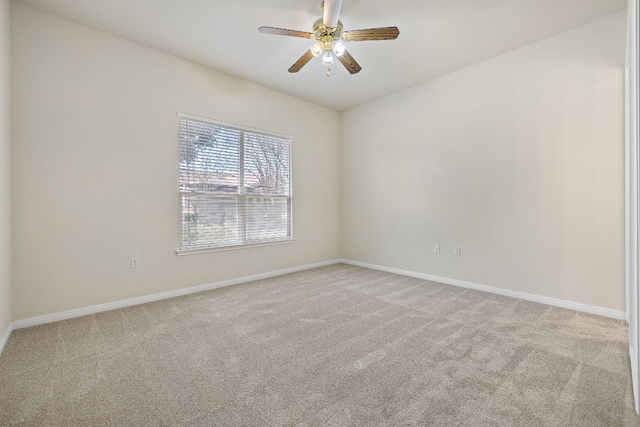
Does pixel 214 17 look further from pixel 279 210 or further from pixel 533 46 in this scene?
pixel 533 46

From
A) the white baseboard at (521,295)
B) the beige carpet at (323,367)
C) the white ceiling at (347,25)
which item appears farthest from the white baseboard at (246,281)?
the white ceiling at (347,25)

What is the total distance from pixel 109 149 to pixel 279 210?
2.34m

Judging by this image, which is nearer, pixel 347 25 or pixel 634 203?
pixel 634 203

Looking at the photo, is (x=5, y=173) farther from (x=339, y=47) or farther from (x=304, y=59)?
(x=339, y=47)

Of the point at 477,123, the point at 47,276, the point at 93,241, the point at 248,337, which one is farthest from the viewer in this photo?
the point at 477,123

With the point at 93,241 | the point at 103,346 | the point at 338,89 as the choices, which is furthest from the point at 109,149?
the point at 338,89

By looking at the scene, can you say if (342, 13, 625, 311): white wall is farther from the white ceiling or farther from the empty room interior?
the white ceiling

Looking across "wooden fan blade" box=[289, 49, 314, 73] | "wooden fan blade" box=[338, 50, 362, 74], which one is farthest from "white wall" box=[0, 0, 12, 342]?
"wooden fan blade" box=[338, 50, 362, 74]

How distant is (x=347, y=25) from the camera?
292 cm

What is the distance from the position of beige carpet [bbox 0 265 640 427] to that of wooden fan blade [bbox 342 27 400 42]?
2585 mm

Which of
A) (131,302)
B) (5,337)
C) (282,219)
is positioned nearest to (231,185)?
(282,219)

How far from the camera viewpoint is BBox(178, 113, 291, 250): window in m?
Result: 3.64

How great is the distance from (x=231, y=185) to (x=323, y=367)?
2831 millimetres

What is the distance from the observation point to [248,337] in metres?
2.40
